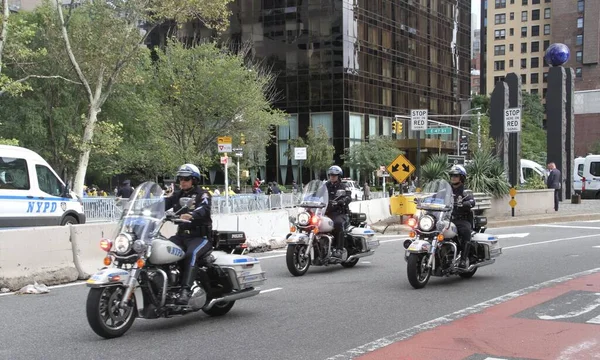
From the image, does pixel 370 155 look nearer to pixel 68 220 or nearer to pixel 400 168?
pixel 400 168

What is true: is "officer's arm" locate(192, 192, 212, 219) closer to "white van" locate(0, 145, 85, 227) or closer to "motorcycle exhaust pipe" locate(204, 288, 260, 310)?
"motorcycle exhaust pipe" locate(204, 288, 260, 310)

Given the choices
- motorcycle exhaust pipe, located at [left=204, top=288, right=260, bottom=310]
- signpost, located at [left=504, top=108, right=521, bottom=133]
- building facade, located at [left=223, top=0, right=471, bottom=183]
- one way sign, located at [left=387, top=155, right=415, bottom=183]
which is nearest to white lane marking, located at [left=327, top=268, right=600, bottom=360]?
motorcycle exhaust pipe, located at [left=204, top=288, right=260, bottom=310]

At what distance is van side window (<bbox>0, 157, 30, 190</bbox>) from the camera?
16580 millimetres

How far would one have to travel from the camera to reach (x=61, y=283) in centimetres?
1062

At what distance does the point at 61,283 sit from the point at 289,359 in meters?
6.08

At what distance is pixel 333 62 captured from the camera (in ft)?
197

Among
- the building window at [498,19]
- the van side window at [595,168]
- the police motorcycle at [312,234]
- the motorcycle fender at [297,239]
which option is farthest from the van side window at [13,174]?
the building window at [498,19]

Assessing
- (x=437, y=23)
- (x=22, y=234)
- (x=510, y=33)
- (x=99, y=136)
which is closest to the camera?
(x=22, y=234)

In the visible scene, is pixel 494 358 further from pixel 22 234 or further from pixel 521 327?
pixel 22 234

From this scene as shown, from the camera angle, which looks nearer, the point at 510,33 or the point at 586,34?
the point at 586,34

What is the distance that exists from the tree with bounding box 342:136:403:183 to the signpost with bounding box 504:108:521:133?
99.8ft

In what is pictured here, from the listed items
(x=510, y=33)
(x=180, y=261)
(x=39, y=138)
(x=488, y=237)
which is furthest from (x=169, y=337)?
(x=510, y=33)

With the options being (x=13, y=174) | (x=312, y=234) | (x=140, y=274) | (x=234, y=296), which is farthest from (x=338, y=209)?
(x=13, y=174)

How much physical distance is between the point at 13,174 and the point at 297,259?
963cm
